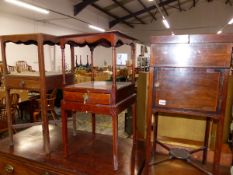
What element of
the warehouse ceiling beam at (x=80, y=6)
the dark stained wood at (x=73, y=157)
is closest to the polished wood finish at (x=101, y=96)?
the dark stained wood at (x=73, y=157)

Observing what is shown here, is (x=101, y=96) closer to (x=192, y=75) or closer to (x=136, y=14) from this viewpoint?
(x=192, y=75)

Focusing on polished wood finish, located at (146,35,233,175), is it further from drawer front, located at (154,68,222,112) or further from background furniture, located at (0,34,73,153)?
background furniture, located at (0,34,73,153)

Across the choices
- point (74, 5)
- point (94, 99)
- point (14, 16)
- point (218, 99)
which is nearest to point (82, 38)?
point (94, 99)

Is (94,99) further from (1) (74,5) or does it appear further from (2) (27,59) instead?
(1) (74,5)

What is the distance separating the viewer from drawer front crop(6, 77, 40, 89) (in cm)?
152

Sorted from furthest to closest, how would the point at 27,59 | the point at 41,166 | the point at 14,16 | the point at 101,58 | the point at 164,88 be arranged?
the point at 101,58, the point at 27,59, the point at 14,16, the point at 41,166, the point at 164,88

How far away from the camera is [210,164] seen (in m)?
1.52

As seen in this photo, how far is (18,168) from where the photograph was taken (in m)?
1.58

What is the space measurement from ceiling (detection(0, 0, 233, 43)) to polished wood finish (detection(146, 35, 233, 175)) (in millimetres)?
4958

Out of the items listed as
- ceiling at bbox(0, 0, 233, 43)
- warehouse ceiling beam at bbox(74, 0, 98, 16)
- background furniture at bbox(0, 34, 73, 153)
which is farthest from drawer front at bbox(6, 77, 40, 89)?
warehouse ceiling beam at bbox(74, 0, 98, 16)

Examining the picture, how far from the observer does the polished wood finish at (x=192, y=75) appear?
113 cm

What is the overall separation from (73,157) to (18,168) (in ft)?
1.61

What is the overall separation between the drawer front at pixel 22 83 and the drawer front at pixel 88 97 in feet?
0.95

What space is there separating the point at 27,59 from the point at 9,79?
5.10 metres
